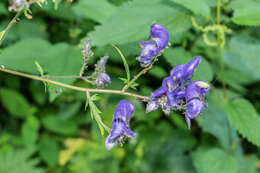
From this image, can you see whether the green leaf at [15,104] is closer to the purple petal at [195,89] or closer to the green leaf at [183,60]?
the green leaf at [183,60]

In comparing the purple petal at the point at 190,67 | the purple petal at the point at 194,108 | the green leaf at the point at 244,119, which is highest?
the purple petal at the point at 190,67

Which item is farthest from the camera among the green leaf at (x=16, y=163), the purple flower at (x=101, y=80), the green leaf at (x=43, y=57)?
the green leaf at (x=16, y=163)

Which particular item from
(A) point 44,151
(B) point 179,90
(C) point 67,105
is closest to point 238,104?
(B) point 179,90

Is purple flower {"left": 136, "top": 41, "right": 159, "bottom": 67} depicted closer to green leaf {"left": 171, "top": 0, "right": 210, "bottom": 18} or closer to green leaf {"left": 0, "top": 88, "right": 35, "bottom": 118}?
green leaf {"left": 171, "top": 0, "right": 210, "bottom": 18}

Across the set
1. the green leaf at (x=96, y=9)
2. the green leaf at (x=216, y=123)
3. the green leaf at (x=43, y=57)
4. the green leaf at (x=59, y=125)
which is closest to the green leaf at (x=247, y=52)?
the green leaf at (x=216, y=123)

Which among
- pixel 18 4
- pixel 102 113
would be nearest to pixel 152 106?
pixel 18 4

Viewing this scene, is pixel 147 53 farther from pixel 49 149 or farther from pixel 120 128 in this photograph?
pixel 49 149

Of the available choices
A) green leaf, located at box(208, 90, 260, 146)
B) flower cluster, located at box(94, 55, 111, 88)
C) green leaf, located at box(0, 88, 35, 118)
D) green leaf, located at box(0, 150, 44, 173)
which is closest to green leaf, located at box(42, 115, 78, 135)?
green leaf, located at box(0, 88, 35, 118)
